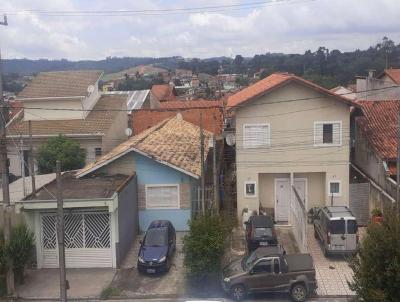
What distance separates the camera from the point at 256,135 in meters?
26.9

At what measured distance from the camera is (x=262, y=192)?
92.1 ft

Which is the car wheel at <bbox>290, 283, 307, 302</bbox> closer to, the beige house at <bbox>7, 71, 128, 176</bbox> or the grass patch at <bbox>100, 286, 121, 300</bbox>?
the grass patch at <bbox>100, 286, 121, 300</bbox>

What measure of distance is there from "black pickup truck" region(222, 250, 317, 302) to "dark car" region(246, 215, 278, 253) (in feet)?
11.0

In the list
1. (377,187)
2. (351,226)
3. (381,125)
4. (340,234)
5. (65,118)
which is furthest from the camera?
(65,118)

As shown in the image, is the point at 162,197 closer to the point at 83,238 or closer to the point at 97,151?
the point at 83,238

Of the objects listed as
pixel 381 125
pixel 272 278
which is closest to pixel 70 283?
pixel 272 278

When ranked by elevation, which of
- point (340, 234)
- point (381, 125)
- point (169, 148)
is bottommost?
point (340, 234)

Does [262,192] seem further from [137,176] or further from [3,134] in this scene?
[3,134]

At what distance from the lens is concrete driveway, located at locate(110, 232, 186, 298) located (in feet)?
64.1

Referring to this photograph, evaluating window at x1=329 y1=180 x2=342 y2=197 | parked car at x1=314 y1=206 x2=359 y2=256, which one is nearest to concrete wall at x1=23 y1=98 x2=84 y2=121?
window at x1=329 y1=180 x2=342 y2=197

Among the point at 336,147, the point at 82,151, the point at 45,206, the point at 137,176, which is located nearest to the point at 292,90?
the point at 336,147

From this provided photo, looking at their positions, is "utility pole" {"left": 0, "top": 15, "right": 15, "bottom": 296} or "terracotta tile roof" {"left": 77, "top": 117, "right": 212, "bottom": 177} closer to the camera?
"utility pole" {"left": 0, "top": 15, "right": 15, "bottom": 296}

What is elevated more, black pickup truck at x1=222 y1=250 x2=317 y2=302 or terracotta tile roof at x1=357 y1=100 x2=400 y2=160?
terracotta tile roof at x1=357 y1=100 x2=400 y2=160

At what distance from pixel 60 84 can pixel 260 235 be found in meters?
25.4
